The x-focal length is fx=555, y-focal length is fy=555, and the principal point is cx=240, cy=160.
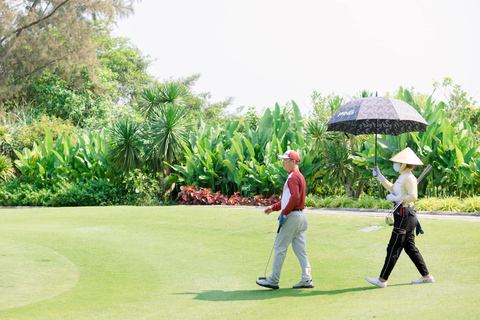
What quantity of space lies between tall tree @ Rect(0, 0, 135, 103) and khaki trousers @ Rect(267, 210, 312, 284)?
105 ft

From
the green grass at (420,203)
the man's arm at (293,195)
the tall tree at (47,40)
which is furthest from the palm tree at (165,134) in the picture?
the tall tree at (47,40)

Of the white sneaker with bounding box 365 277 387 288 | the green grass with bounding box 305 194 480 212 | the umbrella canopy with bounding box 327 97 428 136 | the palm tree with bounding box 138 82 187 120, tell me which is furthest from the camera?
the palm tree with bounding box 138 82 187 120

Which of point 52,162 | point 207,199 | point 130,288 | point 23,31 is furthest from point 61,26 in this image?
point 130,288

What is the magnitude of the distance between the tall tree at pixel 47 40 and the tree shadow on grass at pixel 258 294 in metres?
31.7

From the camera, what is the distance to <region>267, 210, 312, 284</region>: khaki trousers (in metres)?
6.89

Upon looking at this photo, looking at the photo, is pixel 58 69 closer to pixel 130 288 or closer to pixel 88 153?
pixel 88 153

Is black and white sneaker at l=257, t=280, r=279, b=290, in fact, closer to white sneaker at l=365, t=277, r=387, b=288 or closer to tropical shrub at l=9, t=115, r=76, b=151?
white sneaker at l=365, t=277, r=387, b=288

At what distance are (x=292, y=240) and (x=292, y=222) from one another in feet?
0.95

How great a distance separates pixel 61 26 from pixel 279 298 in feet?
111

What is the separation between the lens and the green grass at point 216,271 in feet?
19.6

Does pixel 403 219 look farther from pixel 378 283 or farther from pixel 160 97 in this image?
pixel 160 97

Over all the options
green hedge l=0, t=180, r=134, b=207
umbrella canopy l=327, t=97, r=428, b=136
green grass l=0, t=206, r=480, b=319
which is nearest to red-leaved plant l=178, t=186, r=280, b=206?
green hedge l=0, t=180, r=134, b=207

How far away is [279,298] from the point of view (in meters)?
6.61

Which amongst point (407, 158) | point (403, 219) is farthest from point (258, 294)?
point (407, 158)
